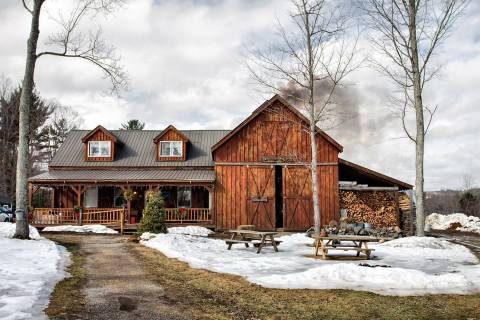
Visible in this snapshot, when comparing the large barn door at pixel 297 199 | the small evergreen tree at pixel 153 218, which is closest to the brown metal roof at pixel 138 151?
the large barn door at pixel 297 199

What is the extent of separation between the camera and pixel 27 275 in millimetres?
8711

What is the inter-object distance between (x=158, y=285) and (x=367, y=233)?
13.8 m

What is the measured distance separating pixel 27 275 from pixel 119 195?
774 inches

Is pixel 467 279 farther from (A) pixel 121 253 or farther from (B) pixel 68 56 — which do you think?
(B) pixel 68 56

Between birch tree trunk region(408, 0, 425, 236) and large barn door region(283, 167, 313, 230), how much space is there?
8.06 metres

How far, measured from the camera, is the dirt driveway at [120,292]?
6.47 m

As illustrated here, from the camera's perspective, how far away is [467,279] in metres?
8.96

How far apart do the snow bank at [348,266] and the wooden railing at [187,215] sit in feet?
27.6

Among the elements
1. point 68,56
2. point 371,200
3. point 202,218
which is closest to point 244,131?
point 202,218

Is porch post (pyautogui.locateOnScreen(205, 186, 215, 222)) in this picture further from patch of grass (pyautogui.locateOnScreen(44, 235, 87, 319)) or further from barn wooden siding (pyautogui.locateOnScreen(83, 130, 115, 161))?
A: patch of grass (pyautogui.locateOnScreen(44, 235, 87, 319))

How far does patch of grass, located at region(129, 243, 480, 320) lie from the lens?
6.64 m

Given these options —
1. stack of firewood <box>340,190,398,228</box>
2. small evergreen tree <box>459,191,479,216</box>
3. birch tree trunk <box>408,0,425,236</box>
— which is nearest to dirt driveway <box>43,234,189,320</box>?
birch tree trunk <box>408,0,425,236</box>

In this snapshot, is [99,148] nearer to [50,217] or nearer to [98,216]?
[98,216]

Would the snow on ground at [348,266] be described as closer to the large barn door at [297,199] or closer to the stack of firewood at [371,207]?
the large barn door at [297,199]
